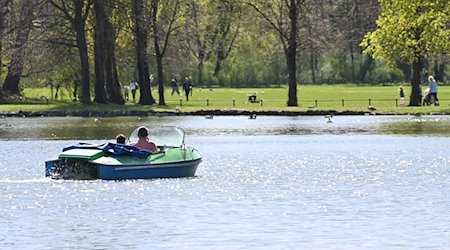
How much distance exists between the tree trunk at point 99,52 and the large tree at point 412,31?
1753 cm

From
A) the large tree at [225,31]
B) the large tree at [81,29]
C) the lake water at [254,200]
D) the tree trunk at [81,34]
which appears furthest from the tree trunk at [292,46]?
the large tree at [225,31]

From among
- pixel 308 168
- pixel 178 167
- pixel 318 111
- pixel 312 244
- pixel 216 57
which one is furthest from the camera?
pixel 216 57

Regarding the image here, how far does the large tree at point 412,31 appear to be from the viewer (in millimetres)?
78250

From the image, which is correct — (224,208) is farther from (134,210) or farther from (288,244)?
(288,244)

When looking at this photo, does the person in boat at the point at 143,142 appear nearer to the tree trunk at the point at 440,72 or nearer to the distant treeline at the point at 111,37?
the distant treeline at the point at 111,37

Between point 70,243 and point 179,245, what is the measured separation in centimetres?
255

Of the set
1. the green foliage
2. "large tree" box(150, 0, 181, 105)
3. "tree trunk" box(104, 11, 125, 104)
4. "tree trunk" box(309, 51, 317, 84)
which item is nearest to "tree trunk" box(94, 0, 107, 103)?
"tree trunk" box(104, 11, 125, 104)

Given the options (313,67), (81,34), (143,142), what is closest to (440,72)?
(313,67)

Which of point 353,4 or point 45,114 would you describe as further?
point 353,4

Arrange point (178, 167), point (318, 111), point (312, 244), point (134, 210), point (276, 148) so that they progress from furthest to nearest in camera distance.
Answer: point (318, 111) → point (276, 148) → point (178, 167) → point (134, 210) → point (312, 244)

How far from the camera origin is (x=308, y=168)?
47.0 metres

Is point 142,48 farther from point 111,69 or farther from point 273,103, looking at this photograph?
point 273,103

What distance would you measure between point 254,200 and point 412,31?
46.2 m

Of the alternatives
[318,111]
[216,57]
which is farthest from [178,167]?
[216,57]
